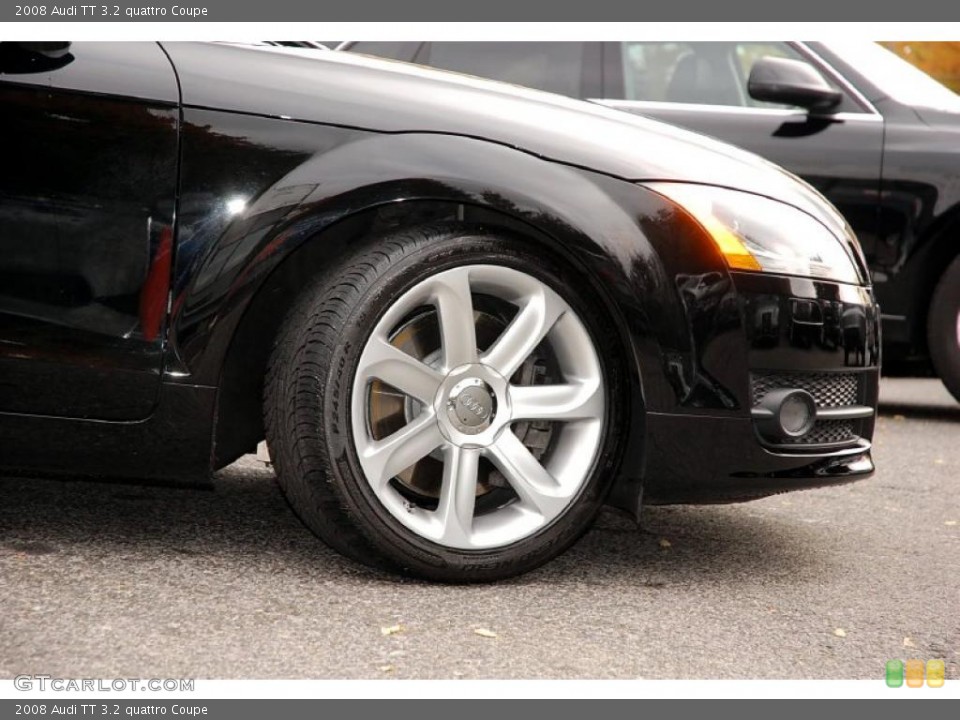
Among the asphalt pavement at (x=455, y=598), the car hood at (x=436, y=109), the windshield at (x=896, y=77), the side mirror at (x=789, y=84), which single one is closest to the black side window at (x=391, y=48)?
the side mirror at (x=789, y=84)

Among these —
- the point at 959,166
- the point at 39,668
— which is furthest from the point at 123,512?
the point at 959,166

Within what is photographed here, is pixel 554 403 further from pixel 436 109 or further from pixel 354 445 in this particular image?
pixel 436 109

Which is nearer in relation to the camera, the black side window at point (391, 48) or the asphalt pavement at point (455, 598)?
the asphalt pavement at point (455, 598)

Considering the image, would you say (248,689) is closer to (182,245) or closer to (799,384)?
(182,245)

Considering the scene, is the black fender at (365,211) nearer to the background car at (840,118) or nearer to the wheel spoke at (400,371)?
the wheel spoke at (400,371)

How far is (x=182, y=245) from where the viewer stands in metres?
3.10

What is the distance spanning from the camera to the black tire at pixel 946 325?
19.9ft

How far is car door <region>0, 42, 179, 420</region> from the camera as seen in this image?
122 inches

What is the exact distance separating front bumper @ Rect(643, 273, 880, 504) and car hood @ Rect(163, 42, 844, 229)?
295mm

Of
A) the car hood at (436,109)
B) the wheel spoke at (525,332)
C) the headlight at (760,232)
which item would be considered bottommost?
the wheel spoke at (525,332)

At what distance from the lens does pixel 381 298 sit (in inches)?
123

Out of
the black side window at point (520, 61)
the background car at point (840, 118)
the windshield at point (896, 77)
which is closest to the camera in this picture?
the background car at point (840, 118)

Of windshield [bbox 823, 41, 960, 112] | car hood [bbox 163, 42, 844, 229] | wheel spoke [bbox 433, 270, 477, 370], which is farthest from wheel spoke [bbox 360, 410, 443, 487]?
windshield [bbox 823, 41, 960, 112]

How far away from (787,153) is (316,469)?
3.61 metres
